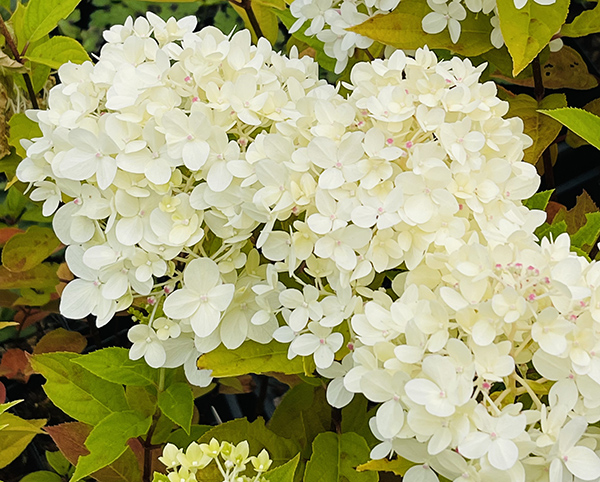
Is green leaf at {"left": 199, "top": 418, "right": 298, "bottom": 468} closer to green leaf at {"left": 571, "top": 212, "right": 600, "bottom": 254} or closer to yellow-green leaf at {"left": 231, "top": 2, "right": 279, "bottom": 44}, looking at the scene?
green leaf at {"left": 571, "top": 212, "right": 600, "bottom": 254}

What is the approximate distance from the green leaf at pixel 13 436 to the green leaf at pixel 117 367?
210 mm

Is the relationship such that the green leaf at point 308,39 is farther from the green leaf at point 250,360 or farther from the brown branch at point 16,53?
the green leaf at point 250,360

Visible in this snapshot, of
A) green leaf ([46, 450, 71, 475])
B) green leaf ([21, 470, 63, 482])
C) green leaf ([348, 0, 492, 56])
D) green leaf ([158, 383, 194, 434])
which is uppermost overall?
green leaf ([348, 0, 492, 56])

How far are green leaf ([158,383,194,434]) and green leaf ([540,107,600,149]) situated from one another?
47 centimetres

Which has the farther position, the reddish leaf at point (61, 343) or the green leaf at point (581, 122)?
the reddish leaf at point (61, 343)

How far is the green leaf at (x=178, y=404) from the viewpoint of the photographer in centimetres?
67

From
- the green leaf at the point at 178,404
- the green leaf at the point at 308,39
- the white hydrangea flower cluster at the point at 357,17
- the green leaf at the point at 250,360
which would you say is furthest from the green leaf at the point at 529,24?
the green leaf at the point at 178,404

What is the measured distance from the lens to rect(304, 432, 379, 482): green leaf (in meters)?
0.66

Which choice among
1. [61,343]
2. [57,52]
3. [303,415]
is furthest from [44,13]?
[303,415]

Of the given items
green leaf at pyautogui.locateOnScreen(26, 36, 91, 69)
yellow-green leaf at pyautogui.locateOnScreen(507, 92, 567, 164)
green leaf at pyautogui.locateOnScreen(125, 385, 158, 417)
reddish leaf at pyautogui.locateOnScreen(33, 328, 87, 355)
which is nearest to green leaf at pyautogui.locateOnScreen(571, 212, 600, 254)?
yellow-green leaf at pyautogui.locateOnScreen(507, 92, 567, 164)

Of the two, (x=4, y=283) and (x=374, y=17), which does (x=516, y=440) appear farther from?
(x=4, y=283)

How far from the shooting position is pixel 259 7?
41.1 inches

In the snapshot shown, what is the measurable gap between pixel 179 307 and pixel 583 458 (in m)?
0.35

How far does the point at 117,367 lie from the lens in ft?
2.28
